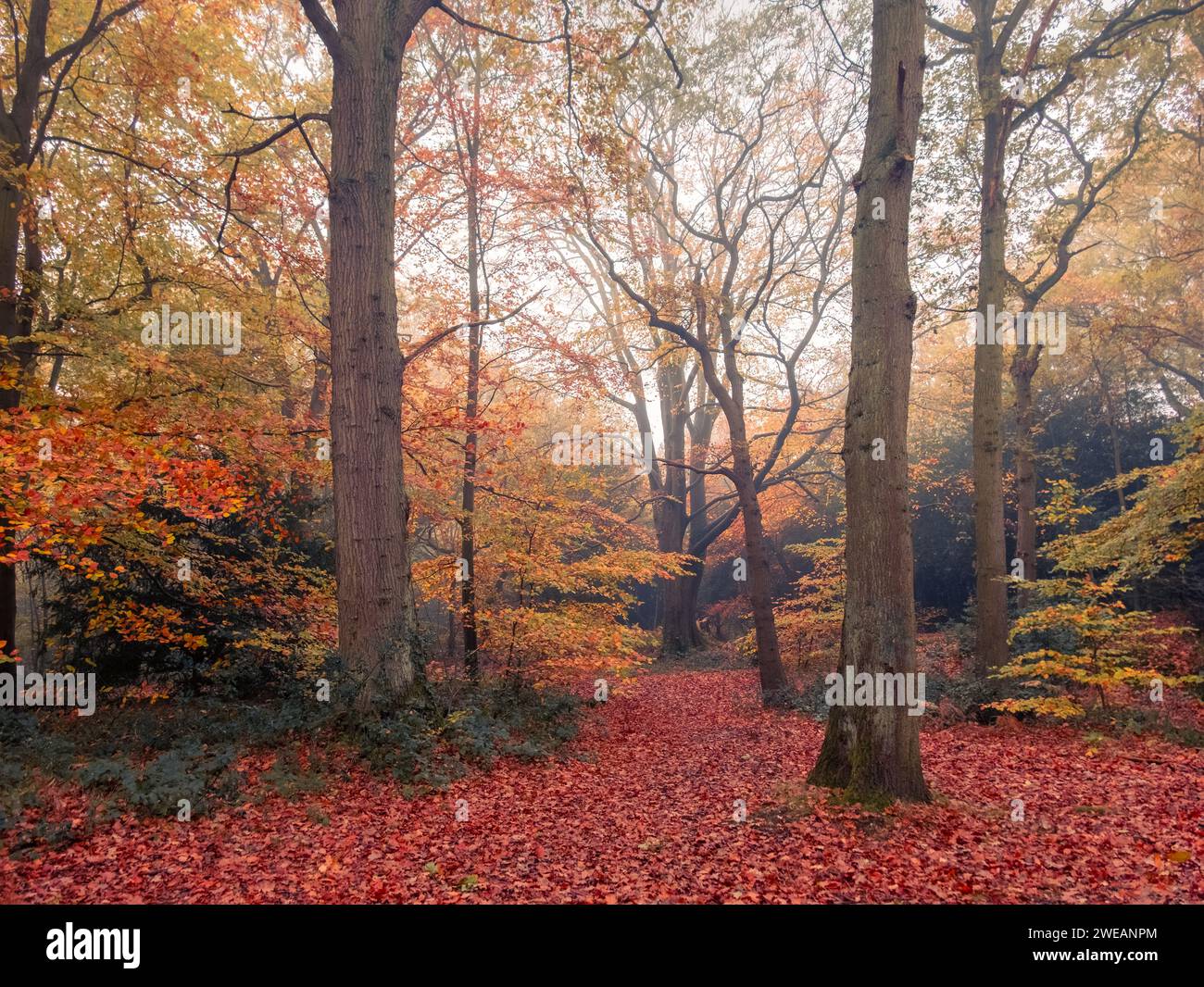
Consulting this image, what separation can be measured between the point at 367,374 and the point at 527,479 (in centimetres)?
517

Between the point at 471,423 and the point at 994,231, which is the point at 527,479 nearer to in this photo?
the point at 471,423

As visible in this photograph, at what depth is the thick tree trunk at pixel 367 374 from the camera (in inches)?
262

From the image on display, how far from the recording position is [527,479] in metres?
11.7

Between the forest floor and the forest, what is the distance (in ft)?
0.15

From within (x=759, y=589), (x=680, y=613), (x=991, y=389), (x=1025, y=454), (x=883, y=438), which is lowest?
(x=680, y=613)

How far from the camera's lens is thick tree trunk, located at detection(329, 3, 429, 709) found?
21.8 feet

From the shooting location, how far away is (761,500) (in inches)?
856

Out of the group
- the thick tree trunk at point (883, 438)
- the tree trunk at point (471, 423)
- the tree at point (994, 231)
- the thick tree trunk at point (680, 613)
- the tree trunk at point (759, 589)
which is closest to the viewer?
the thick tree trunk at point (883, 438)

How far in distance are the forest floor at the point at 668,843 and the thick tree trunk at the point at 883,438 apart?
49 cm

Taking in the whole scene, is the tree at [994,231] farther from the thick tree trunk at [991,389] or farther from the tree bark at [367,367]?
the tree bark at [367,367]

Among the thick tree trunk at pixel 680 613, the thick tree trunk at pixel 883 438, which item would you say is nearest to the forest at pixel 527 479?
the thick tree trunk at pixel 883 438

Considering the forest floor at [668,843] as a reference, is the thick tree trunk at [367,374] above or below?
above

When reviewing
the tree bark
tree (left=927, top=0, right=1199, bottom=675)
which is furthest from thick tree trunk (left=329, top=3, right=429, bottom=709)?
tree (left=927, top=0, right=1199, bottom=675)

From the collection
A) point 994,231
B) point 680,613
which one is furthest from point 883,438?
point 680,613
